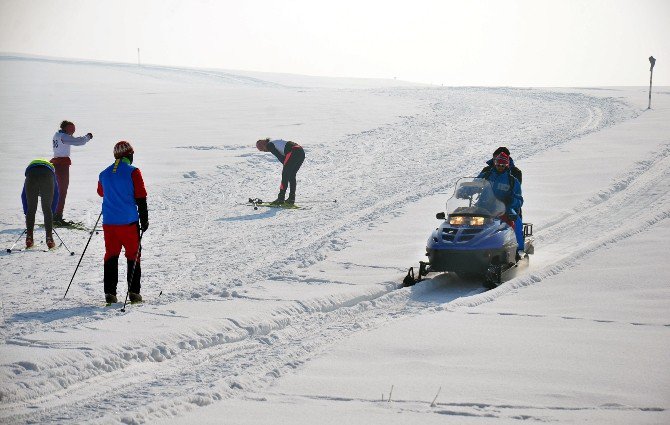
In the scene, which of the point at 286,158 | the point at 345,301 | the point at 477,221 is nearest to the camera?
the point at 345,301

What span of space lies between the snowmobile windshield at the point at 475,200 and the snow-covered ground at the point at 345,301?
1.01 metres

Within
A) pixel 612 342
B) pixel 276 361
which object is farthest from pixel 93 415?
pixel 612 342

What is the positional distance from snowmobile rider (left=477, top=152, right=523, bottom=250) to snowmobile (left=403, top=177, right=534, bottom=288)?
0.66 feet

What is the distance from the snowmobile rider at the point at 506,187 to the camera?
1212 centimetres

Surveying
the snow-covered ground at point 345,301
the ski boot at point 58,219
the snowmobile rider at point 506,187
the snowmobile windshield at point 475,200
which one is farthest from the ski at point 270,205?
the snowmobile windshield at point 475,200

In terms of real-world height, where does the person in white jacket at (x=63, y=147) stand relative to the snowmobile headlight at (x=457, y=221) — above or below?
above

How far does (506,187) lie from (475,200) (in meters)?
0.56

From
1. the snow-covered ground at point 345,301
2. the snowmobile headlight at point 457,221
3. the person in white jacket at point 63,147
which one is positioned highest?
the person in white jacket at point 63,147

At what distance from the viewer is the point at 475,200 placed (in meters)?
11.9

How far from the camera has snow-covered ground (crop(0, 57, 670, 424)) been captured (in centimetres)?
674

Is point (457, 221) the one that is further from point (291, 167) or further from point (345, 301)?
point (291, 167)

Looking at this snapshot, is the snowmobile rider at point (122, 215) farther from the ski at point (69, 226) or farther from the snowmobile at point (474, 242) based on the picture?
the ski at point (69, 226)

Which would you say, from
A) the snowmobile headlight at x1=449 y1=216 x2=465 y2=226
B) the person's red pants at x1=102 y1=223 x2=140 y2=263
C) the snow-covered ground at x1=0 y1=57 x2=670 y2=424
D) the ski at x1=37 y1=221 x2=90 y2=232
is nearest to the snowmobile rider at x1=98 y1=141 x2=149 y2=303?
the person's red pants at x1=102 y1=223 x2=140 y2=263

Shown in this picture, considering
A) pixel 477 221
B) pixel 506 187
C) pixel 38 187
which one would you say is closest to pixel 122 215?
pixel 38 187
